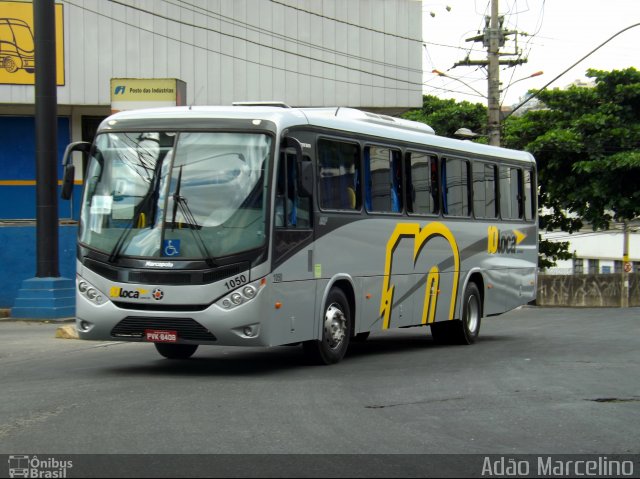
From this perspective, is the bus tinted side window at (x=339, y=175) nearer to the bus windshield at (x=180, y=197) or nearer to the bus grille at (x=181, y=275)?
the bus windshield at (x=180, y=197)

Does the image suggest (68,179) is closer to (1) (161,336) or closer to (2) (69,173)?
(2) (69,173)

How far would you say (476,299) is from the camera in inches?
712

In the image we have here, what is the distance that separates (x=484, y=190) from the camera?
1825 cm

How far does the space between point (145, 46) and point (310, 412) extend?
19.4 metres

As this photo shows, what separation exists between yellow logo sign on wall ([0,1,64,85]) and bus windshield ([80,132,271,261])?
50.5ft

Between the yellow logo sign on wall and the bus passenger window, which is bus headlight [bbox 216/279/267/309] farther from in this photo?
the yellow logo sign on wall

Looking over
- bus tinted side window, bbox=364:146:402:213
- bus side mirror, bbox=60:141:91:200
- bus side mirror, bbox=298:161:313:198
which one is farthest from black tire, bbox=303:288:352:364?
bus side mirror, bbox=60:141:91:200

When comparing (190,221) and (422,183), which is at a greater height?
(422,183)

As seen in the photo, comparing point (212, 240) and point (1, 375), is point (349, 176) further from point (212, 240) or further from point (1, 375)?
point (1, 375)

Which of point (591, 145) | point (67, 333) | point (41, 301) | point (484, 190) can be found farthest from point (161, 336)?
point (591, 145)

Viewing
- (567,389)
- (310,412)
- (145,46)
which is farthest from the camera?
(145,46)

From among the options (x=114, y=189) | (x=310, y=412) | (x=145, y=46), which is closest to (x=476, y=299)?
(x=114, y=189)

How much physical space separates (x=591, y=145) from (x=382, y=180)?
950 inches

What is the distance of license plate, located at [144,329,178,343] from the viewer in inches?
452
